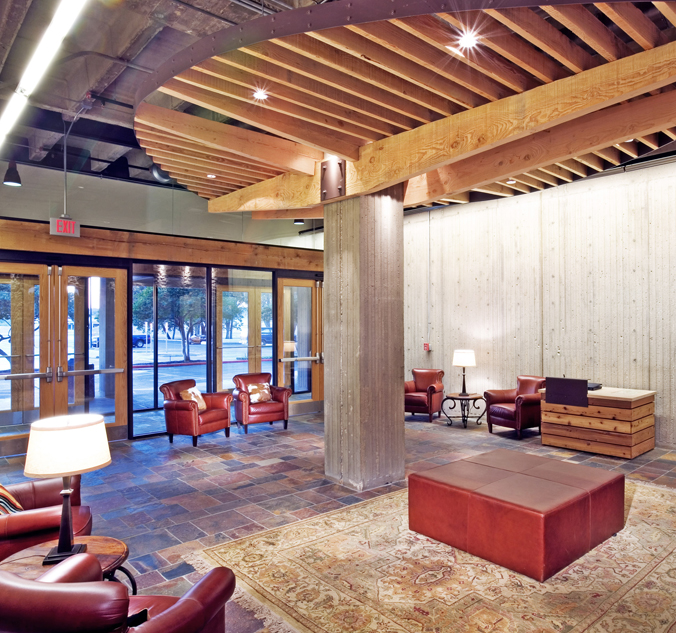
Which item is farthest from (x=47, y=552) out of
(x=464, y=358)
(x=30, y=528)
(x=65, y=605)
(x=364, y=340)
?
(x=464, y=358)

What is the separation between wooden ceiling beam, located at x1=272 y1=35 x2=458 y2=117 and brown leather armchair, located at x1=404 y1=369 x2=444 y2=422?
18.6 feet

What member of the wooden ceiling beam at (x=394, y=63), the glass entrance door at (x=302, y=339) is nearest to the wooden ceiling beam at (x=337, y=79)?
the wooden ceiling beam at (x=394, y=63)

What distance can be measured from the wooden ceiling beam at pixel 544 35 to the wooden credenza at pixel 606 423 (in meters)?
4.41

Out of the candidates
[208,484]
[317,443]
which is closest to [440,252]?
[317,443]

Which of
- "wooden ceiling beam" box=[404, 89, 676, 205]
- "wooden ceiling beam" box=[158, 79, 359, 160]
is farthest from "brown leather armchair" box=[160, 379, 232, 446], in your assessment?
"wooden ceiling beam" box=[158, 79, 359, 160]

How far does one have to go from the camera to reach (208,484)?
5.59 meters

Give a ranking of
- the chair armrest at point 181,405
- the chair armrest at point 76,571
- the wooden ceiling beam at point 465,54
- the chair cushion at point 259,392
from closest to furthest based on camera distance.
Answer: the chair armrest at point 76,571 → the wooden ceiling beam at point 465,54 → the chair armrest at point 181,405 → the chair cushion at point 259,392

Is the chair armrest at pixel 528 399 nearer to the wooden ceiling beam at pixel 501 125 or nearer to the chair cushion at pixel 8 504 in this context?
the wooden ceiling beam at pixel 501 125

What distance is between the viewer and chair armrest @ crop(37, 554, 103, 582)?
1837mm

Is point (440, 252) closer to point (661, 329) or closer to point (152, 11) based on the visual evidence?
point (661, 329)

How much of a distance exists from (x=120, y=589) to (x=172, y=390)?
19.7ft

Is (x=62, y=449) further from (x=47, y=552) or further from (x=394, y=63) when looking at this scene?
(x=394, y=63)

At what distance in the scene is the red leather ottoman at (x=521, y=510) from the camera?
344 centimetres

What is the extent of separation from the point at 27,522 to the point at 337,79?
3.57m
